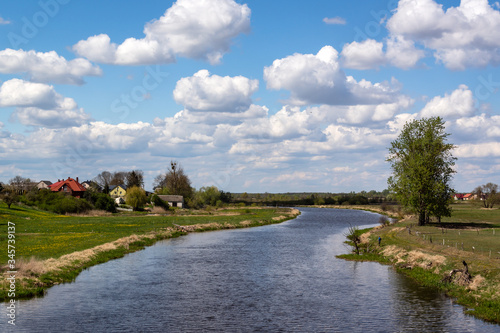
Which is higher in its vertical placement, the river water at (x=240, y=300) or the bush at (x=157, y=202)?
the bush at (x=157, y=202)

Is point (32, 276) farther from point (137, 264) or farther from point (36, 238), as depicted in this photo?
point (36, 238)

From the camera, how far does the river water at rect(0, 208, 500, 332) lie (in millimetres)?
26834

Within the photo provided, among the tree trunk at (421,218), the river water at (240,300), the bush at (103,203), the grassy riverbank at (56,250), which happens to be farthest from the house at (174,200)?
the river water at (240,300)

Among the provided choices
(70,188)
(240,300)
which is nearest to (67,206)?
(70,188)

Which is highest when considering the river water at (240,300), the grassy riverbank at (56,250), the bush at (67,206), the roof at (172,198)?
the roof at (172,198)

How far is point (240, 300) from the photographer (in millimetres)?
33219

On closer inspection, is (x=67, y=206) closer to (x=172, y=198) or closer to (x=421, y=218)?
(x=172, y=198)

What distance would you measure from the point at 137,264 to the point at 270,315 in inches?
929

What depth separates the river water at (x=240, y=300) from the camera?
26.8 meters

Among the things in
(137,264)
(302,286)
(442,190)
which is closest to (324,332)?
(302,286)

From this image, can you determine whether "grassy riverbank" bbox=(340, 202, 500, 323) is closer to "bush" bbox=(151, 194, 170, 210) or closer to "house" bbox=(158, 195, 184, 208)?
"bush" bbox=(151, 194, 170, 210)

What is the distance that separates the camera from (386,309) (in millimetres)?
30781

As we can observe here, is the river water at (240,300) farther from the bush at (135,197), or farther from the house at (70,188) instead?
the house at (70,188)

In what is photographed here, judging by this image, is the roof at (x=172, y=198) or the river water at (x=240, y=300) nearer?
the river water at (x=240, y=300)
